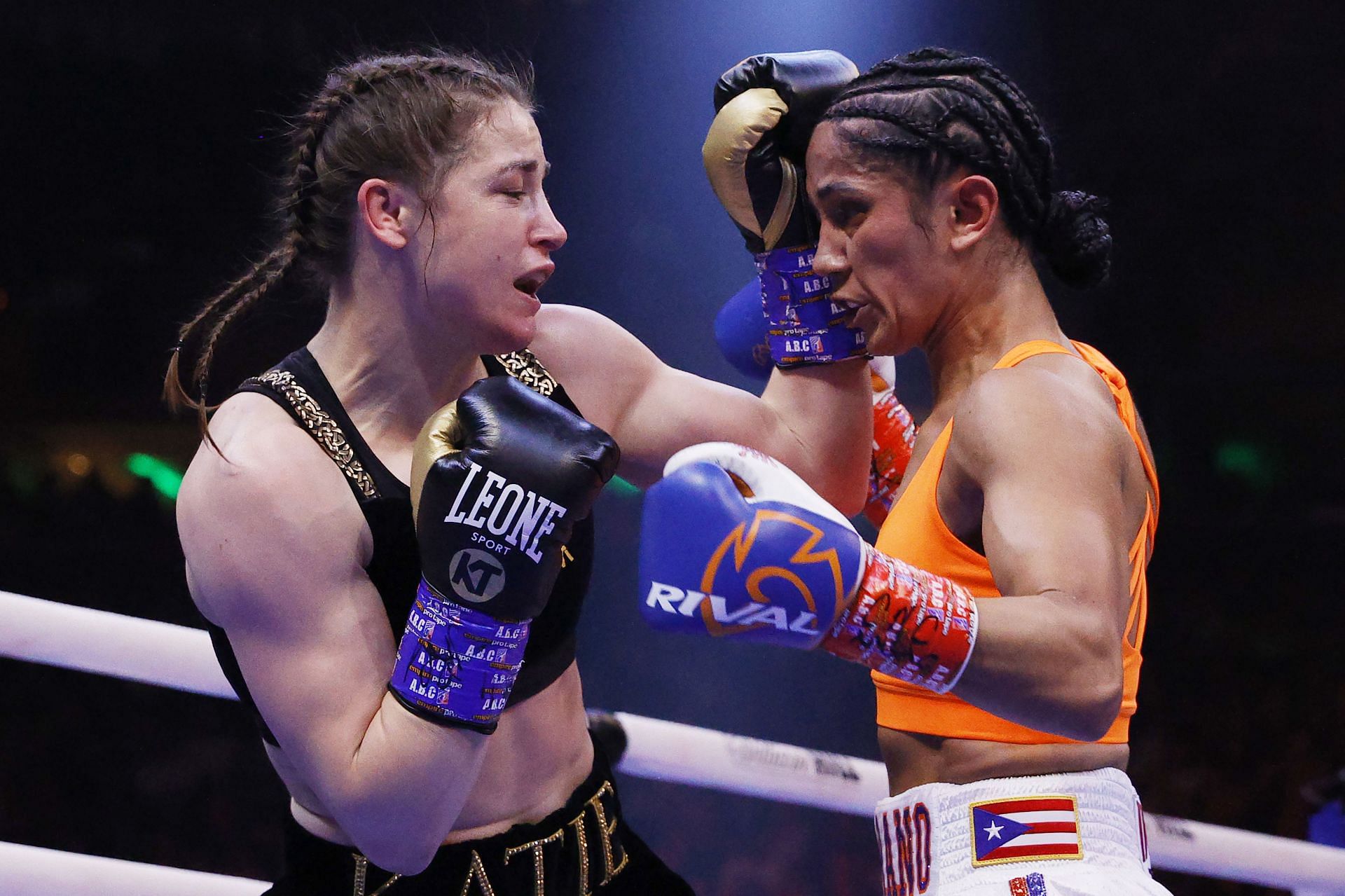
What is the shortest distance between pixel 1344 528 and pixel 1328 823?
220 cm

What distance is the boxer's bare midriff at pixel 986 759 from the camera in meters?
1.39

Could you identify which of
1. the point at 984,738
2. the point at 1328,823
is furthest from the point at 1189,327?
the point at 984,738

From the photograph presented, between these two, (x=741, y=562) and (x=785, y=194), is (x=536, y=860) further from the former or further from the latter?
(x=785, y=194)

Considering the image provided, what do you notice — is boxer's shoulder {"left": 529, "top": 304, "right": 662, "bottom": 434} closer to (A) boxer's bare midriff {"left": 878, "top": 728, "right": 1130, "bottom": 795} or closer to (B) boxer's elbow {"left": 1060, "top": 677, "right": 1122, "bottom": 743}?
(A) boxer's bare midriff {"left": 878, "top": 728, "right": 1130, "bottom": 795}

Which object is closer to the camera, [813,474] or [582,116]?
[813,474]

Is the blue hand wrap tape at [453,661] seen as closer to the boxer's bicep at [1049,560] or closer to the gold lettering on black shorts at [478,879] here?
the gold lettering on black shorts at [478,879]

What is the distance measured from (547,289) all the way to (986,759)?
9.10 feet

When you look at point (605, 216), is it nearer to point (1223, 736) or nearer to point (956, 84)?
point (956, 84)

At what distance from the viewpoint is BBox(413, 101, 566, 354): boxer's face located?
153 cm

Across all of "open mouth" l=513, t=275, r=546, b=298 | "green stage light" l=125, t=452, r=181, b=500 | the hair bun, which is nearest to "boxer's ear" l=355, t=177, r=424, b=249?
"open mouth" l=513, t=275, r=546, b=298

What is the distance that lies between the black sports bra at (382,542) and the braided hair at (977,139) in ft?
2.20

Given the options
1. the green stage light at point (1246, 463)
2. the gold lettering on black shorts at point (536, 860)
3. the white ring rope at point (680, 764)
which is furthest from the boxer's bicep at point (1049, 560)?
the green stage light at point (1246, 463)

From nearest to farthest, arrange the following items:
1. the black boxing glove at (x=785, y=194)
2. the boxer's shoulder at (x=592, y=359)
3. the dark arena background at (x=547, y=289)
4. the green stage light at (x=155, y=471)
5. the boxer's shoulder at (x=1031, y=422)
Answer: the boxer's shoulder at (x=1031, y=422)
the boxer's shoulder at (x=592, y=359)
the black boxing glove at (x=785, y=194)
the dark arena background at (x=547, y=289)
the green stage light at (x=155, y=471)

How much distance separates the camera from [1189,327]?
4.86 meters
